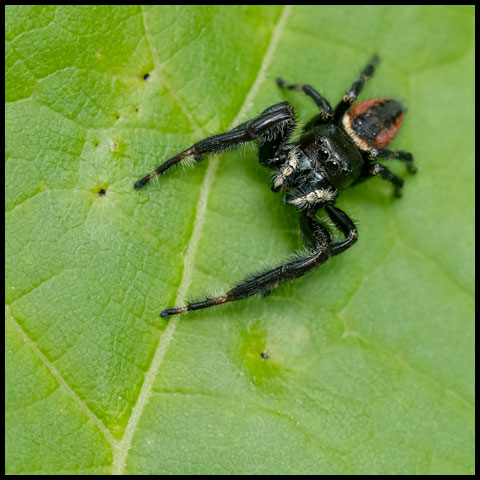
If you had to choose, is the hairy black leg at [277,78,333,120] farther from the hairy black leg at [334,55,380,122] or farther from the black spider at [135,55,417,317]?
the hairy black leg at [334,55,380,122]

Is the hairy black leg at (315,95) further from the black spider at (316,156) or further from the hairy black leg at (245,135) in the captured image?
the hairy black leg at (245,135)

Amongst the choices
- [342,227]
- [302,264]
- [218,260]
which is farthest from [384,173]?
[218,260]

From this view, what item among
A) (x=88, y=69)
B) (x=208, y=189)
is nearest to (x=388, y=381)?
(x=208, y=189)

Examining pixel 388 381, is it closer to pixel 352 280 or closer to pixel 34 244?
pixel 352 280

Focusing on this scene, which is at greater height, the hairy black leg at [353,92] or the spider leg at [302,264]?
the hairy black leg at [353,92]

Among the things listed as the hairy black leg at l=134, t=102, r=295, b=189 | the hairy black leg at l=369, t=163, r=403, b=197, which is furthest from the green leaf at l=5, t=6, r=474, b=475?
the hairy black leg at l=369, t=163, r=403, b=197

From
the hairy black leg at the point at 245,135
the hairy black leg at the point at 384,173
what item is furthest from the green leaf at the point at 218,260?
the hairy black leg at the point at 384,173

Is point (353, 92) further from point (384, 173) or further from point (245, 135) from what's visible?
point (245, 135)
